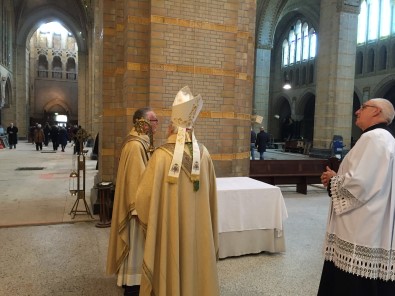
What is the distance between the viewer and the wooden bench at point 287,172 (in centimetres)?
909

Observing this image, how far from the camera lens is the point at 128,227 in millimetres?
3299

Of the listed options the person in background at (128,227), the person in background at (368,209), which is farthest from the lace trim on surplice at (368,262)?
the person in background at (128,227)

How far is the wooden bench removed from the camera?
358 inches

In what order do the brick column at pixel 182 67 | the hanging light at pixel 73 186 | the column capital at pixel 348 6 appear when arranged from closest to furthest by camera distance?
the brick column at pixel 182 67, the hanging light at pixel 73 186, the column capital at pixel 348 6

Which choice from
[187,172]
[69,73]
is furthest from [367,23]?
[69,73]

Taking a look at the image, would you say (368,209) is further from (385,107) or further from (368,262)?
(385,107)

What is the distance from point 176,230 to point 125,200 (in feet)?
2.94

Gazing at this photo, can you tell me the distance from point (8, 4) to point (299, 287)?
29760 mm

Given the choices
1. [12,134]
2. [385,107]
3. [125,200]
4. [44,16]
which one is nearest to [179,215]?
[125,200]

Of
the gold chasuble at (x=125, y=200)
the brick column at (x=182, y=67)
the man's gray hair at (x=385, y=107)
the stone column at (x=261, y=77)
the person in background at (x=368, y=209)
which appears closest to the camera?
the person in background at (x=368, y=209)

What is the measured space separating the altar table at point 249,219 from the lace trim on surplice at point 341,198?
1871 mm

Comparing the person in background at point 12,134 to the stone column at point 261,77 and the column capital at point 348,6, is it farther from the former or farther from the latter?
the column capital at point 348,6

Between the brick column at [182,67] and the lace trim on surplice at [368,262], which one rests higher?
the brick column at [182,67]

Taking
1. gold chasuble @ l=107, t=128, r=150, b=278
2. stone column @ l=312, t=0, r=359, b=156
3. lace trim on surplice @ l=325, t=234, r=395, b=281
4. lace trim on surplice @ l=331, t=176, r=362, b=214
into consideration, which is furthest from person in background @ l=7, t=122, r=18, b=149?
lace trim on surplice @ l=325, t=234, r=395, b=281
